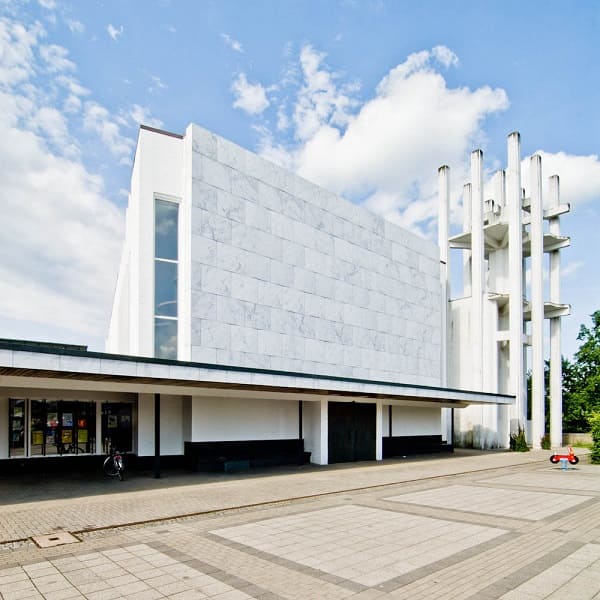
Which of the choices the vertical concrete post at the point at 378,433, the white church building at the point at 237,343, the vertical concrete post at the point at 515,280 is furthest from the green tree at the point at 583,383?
the vertical concrete post at the point at 378,433

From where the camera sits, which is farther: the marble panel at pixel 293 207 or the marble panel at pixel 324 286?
the marble panel at pixel 324 286

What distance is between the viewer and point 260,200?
2131 cm

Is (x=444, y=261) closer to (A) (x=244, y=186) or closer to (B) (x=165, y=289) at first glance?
(A) (x=244, y=186)

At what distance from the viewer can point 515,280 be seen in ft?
113

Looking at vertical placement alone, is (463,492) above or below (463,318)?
below

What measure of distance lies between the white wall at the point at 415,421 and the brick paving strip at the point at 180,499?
7.32m

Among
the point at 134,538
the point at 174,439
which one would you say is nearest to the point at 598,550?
the point at 134,538

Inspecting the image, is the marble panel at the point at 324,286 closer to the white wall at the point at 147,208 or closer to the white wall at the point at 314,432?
the white wall at the point at 314,432

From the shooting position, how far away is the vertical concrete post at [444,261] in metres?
33.3

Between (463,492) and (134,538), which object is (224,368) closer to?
(134,538)

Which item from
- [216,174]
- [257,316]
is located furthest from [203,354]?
[216,174]

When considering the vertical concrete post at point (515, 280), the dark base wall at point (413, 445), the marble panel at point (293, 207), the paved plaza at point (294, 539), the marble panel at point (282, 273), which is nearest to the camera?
the paved plaza at point (294, 539)

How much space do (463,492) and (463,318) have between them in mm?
24234

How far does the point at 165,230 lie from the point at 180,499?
10230 mm
